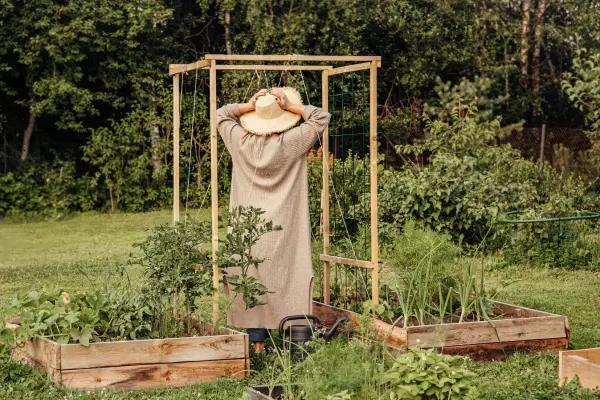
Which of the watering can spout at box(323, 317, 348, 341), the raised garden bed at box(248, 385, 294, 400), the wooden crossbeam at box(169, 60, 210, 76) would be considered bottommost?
the raised garden bed at box(248, 385, 294, 400)

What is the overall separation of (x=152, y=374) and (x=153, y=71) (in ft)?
41.4

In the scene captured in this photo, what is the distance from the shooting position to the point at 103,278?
602 cm

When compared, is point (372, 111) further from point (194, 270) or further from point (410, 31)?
point (410, 31)

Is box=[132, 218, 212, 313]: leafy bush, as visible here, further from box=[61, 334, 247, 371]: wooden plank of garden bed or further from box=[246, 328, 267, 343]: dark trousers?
box=[246, 328, 267, 343]: dark trousers

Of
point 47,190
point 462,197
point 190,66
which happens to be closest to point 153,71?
point 47,190

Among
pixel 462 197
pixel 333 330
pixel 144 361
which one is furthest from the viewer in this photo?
pixel 462 197

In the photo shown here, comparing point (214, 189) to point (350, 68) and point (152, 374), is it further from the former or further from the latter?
point (350, 68)

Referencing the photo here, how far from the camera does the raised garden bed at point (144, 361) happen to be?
5098mm

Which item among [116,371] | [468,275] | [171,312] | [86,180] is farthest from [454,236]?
[86,180]

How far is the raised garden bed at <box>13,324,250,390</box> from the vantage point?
5.10 m

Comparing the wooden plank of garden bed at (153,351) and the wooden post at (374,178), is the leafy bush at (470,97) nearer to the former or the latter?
the wooden post at (374,178)

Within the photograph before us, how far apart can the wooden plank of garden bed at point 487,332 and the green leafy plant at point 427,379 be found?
142 cm

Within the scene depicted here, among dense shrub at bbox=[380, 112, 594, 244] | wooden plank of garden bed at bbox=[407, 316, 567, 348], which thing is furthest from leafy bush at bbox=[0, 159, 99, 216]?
wooden plank of garden bed at bbox=[407, 316, 567, 348]

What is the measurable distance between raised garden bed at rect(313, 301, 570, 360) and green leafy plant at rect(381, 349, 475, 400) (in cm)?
139
